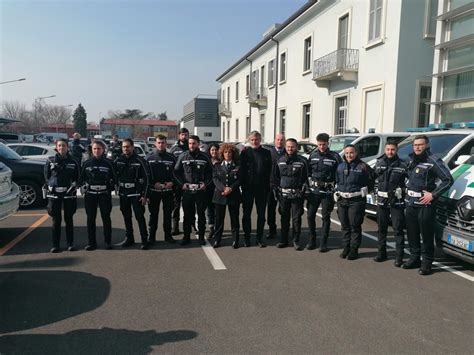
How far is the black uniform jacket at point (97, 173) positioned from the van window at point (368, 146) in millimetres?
6914

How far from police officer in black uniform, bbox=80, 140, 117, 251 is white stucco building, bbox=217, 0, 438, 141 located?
38.6 ft

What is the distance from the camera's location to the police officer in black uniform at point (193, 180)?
649 centimetres

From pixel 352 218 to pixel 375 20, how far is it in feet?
42.1

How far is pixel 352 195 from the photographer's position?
5.77 metres

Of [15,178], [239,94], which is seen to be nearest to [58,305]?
[15,178]

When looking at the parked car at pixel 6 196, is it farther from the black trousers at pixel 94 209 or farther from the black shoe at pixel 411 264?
the black shoe at pixel 411 264

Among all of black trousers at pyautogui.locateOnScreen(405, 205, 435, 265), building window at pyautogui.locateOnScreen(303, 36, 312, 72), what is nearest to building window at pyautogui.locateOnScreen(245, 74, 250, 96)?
building window at pyautogui.locateOnScreen(303, 36, 312, 72)

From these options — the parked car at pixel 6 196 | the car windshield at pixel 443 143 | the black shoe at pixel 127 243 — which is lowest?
the black shoe at pixel 127 243

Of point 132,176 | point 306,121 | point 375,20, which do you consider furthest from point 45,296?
point 306,121

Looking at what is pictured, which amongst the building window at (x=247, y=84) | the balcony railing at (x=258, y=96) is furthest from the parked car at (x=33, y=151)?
the building window at (x=247, y=84)

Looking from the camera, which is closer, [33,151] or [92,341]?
[92,341]

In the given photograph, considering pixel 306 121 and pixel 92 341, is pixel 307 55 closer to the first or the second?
pixel 306 121

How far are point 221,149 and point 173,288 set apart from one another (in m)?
2.73

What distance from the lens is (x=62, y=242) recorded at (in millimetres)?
6605
